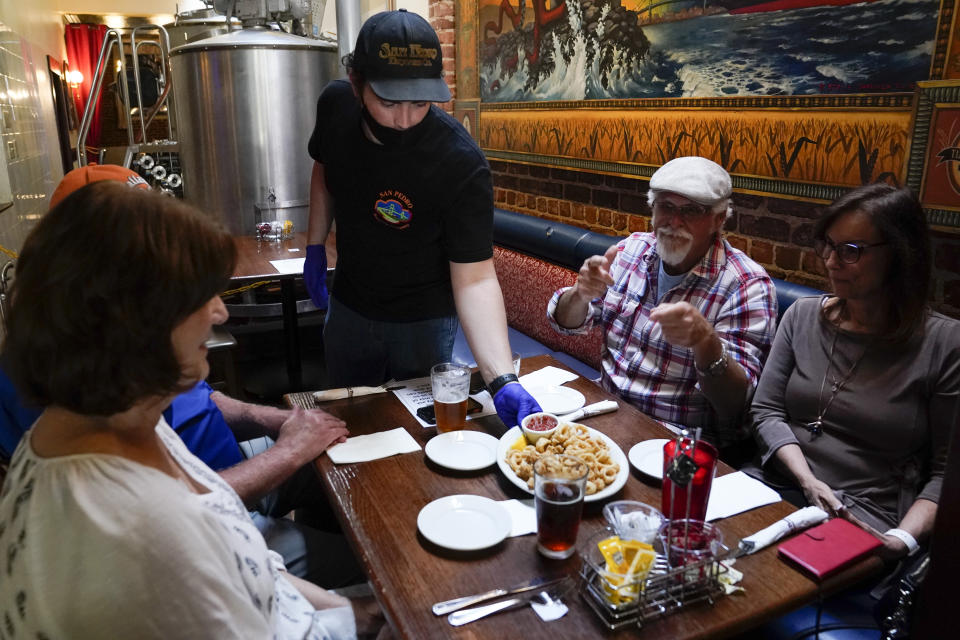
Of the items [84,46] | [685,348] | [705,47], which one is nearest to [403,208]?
[685,348]

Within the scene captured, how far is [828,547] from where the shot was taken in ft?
3.85

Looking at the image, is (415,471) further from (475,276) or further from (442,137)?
(442,137)

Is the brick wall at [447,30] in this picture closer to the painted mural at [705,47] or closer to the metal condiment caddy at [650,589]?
the painted mural at [705,47]

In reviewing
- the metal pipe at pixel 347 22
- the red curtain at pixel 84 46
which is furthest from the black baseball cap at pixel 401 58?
the red curtain at pixel 84 46

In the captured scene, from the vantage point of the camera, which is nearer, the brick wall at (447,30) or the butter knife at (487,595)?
the butter knife at (487,595)

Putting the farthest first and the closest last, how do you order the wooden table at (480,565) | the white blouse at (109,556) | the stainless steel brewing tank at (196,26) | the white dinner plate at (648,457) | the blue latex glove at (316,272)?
1. the stainless steel brewing tank at (196,26)
2. the blue latex glove at (316,272)
3. the white dinner plate at (648,457)
4. the wooden table at (480,565)
5. the white blouse at (109,556)

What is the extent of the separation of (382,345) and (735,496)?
3.88 ft

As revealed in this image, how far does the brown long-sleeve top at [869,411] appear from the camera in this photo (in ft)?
5.30

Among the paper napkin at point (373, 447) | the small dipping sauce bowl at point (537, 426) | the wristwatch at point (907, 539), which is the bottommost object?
the wristwatch at point (907, 539)

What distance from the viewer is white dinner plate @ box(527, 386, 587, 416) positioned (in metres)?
1.72

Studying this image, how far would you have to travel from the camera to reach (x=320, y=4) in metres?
5.72

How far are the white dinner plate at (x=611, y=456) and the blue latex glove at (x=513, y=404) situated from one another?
52 mm

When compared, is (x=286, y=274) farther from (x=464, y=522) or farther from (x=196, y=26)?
(x=196, y=26)

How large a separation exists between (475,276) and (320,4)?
4794 mm
